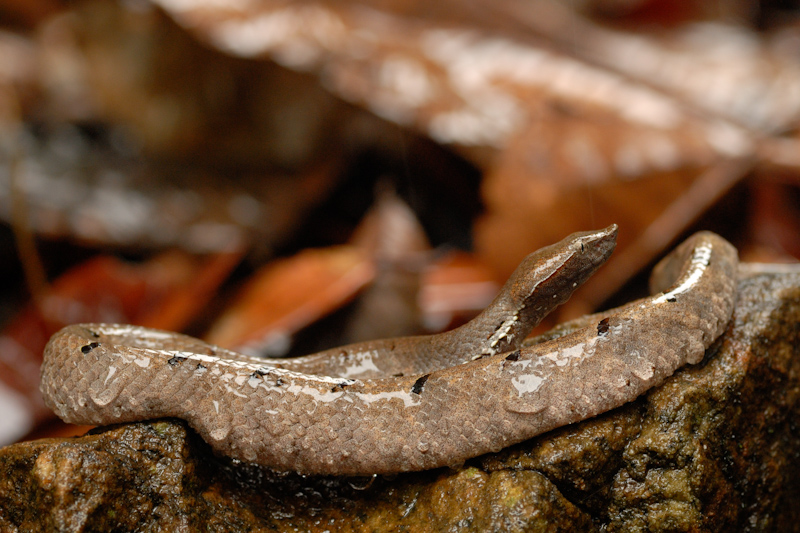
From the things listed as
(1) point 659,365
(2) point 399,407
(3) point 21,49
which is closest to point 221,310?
(2) point 399,407

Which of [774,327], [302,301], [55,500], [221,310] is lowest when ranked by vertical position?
[221,310]

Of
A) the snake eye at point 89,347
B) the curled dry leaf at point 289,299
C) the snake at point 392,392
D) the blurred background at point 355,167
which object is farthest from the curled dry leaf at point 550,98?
the snake eye at point 89,347

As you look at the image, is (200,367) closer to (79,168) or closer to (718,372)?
(718,372)

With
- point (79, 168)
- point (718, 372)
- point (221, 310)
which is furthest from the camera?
point (79, 168)

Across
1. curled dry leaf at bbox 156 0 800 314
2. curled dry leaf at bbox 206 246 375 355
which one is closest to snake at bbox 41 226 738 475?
curled dry leaf at bbox 206 246 375 355

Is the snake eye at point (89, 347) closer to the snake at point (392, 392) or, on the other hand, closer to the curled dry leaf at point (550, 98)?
the snake at point (392, 392)

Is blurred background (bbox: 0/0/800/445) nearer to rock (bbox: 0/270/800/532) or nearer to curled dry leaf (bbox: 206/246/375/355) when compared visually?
curled dry leaf (bbox: 206/246/375/355)

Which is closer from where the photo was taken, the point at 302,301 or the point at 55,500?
the point at 55,500

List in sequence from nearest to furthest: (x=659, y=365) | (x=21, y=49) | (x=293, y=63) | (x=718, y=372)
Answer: (x=659, y=365) < (x=718, y=372) < (x=293, y=63) < (x=21, y=49)
